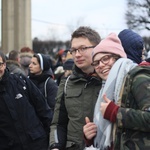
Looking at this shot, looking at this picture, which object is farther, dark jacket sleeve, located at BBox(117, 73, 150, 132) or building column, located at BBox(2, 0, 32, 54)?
building column, located at BBox(2, 0, 32, 54)

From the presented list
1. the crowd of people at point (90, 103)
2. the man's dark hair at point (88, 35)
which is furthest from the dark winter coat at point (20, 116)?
the man's dark hair at point (88, 35)

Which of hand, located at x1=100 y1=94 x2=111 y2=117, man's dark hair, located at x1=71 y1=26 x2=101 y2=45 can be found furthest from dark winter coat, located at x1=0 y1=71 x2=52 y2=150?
hand, located at x1=100 y1=94 x2=111 y2=117

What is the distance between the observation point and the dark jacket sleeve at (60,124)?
3.37m

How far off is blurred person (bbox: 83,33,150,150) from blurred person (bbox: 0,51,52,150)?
143 cm

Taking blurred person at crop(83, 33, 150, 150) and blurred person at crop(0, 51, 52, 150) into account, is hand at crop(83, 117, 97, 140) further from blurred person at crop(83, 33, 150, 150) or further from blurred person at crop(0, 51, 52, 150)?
blurred person at crop(0, 51, 52, 150)

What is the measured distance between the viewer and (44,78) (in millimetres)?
6332

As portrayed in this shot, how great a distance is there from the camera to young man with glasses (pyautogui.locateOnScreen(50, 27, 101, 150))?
323 centimetres

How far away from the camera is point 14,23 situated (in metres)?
22.2

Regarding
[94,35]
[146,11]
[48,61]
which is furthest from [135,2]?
[94,35]

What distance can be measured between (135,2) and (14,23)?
2907cm

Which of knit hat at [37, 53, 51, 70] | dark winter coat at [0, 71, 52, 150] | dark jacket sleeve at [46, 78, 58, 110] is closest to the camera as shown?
dark winter coat at [0, 71, 52, 150]

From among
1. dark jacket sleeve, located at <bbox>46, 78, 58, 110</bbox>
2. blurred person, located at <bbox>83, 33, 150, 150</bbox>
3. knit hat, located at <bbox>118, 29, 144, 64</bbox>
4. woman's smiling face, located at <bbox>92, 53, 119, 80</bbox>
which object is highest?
knit hat, located at <bbox>118, 29, 144, 64</bbox>

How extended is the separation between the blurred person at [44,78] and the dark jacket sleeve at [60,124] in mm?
2496

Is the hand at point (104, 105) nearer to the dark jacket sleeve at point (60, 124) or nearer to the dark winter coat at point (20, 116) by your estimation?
the dark jacket sleeve at point (60, 124)
